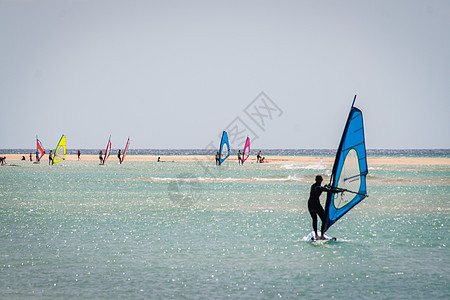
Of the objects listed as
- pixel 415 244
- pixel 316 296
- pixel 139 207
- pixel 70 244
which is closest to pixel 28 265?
pixel 70 244

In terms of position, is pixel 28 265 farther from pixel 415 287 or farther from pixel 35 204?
pixel 35 204

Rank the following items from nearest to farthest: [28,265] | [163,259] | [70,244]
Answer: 1. [28,265]
2. [163,259]
3. [70,244]

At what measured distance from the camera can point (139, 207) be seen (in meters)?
21.4

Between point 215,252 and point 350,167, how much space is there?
148 inches

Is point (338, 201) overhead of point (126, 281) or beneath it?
overhead

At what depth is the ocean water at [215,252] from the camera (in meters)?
9.30

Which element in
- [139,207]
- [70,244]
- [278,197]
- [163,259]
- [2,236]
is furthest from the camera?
[278,197]

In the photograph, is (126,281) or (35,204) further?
(35,204)

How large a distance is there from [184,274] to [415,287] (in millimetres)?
4110

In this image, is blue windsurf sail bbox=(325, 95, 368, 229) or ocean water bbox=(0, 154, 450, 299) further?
blue windsurf sail bbox=(325, 95, 368, 229)

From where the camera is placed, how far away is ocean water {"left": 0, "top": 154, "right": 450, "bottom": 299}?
9297 mm

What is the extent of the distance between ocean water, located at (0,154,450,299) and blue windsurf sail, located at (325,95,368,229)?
115cm

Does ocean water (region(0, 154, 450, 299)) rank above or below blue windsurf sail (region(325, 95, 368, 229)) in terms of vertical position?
below

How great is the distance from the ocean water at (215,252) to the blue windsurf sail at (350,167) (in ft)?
3.77
